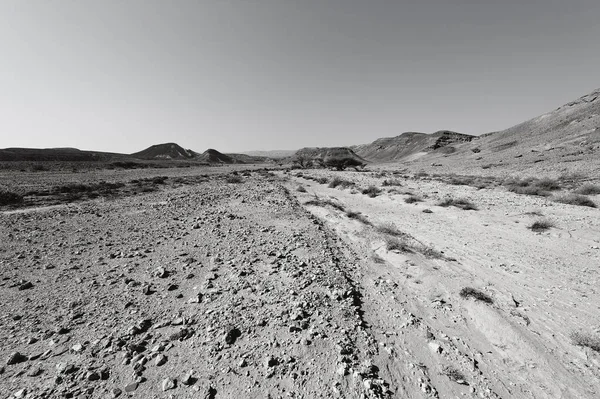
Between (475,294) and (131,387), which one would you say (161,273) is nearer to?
(131,387)

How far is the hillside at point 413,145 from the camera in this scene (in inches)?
3893

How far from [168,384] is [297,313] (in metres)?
2.19

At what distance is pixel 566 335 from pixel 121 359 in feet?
24.1

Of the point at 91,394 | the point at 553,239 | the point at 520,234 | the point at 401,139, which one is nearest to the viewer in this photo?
the point at 91,394

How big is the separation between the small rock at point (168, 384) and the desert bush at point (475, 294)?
5.82 metres

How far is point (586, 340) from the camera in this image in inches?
162

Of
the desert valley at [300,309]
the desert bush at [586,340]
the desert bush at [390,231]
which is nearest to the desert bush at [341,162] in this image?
the desert valley at [300,309]

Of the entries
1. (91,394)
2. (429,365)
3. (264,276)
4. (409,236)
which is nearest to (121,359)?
(91,394)

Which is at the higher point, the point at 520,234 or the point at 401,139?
the point at 401,139

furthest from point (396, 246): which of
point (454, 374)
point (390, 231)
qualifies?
point (454, 374)

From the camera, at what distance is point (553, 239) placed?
8.60 metres

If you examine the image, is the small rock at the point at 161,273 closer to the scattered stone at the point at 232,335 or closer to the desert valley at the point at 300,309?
the desert valley at the point at 300,309

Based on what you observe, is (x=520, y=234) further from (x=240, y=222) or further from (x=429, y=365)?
(x=240, y=222)

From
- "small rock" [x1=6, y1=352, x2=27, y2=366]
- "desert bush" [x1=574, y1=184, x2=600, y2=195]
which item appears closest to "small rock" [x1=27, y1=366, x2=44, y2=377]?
"small rock" [x1=6, y1=352, x2=27, y2=366]
